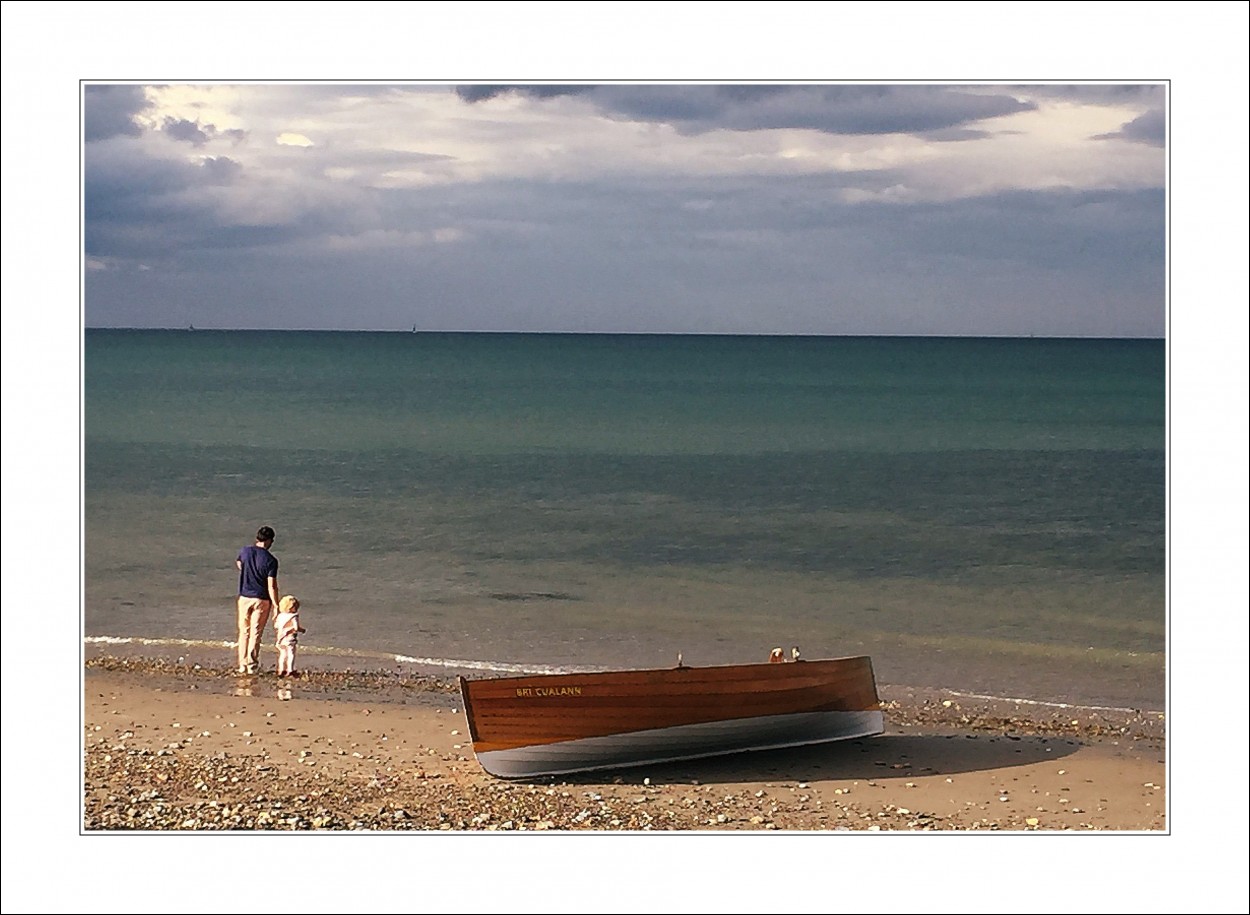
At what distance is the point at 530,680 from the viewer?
8.34 metres

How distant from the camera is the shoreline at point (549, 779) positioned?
7949mm

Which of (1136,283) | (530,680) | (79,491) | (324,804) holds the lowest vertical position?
(324,804)

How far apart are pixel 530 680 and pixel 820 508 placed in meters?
10.4

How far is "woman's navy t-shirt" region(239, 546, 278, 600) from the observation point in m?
10.3

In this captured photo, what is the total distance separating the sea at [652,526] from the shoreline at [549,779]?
917 mm

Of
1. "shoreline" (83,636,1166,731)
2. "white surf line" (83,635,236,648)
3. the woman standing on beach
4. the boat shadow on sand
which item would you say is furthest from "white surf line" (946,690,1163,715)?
"white surf line" (83,635,236,648)

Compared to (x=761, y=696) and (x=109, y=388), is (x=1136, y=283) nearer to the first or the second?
(x=761, y=696)

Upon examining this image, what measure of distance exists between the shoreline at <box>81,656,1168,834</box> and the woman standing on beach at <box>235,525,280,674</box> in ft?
1.30

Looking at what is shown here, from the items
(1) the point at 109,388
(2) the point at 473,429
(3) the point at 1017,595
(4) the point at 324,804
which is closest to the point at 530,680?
(4) the point at 324,804

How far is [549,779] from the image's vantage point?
27.6ft

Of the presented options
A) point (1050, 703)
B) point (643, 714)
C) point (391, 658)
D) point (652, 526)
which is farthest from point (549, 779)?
point (652, 526)

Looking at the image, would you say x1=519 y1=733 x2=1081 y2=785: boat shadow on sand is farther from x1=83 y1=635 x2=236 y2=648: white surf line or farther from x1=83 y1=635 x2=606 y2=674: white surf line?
x1=83 y1=635 x2=236 y2=648: white surf line

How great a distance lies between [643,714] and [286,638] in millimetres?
2998

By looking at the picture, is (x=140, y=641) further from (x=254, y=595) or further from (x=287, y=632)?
(x=287, y=632)
